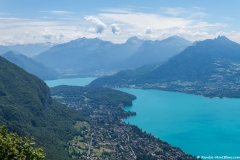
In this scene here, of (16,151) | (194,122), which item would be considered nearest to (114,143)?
(194,122)

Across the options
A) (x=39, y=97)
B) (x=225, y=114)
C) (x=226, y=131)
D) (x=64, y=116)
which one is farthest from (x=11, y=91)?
(x=225, y=114)

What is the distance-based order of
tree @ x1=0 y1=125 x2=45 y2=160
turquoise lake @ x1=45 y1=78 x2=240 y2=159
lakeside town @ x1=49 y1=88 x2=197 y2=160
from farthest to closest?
turquoise lake @ x1=45 y1=78 x2=240 y2=159, lakeside town @ x1=49 y1=88 x2=197 y2=160, tree @ x1=0 y1=125 x2=45 y2=160

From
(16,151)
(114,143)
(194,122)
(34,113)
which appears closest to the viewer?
(16,151)

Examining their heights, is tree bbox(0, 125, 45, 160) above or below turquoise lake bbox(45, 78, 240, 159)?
below

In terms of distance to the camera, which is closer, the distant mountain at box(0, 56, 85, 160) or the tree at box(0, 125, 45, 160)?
the tree at box(0, 125, 45, 160)

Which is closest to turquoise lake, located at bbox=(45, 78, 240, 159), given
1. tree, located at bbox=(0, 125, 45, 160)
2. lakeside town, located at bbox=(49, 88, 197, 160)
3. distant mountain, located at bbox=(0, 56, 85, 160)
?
lakeside town, located at bbox=(49, 88, 197, 160)

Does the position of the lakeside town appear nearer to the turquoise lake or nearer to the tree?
the turquoise lake

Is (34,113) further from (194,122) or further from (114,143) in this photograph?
(194,122)
